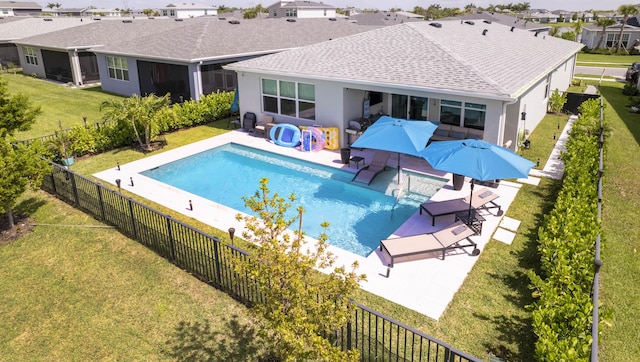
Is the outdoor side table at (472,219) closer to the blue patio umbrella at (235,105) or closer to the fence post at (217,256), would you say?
the fence post at (217,256)

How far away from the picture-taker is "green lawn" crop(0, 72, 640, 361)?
26.9 feet

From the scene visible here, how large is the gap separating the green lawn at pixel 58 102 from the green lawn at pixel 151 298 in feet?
42.4

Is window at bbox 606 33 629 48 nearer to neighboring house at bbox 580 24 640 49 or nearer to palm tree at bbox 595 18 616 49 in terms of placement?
neighboring house at bbox 580 24 640 49

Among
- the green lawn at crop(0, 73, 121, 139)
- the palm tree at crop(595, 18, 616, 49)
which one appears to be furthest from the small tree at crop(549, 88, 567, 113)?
the palm tree at crop(595, 18, 616, 49)

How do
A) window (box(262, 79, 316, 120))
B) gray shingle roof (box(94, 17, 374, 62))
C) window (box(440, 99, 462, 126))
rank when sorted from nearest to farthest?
1. window (box(440, 99, 462, 126))
2. window (box(262, 79, 316, 120))
3. gray shingle roof (box(94, 17, 374, 62))

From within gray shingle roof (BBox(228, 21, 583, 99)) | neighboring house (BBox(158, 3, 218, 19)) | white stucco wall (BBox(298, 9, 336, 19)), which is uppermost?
neighboring house (BBox(158, 3, 218, 19))

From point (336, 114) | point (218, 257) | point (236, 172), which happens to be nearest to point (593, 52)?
point (336, 114)

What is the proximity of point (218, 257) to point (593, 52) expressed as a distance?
70253 mm

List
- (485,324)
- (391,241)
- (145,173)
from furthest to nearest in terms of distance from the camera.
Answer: (145,173) → (391,241) → (485,324)

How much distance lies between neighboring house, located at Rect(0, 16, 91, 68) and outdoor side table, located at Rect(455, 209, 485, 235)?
49.1 m

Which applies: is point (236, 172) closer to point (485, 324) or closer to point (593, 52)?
point (485, 324)

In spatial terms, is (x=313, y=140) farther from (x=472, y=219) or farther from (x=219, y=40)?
(x=219, y=40)

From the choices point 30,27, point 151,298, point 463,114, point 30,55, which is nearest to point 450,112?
point 463,114

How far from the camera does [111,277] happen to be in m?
Answer: 10.3
